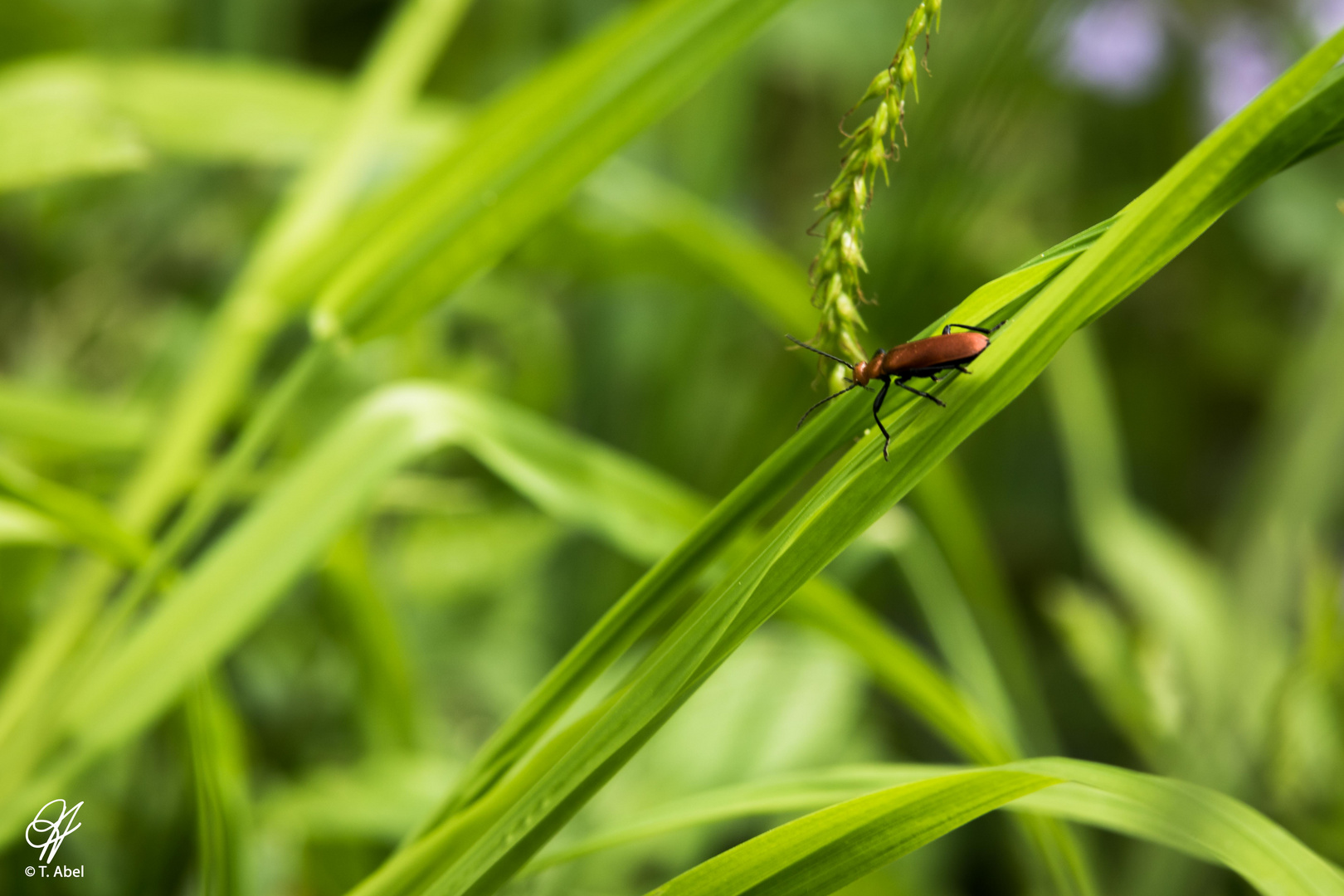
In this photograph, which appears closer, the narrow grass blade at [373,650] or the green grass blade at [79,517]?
the green grass blade at [79,517]

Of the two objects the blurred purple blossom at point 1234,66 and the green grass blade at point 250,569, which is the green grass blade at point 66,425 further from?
the blurred purple blossom at point 1234,66

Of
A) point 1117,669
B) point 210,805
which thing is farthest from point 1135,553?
point 210,805

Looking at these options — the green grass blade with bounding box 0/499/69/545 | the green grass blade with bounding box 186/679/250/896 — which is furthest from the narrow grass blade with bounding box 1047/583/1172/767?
the green grass blade with bounding box 0/499/69/545

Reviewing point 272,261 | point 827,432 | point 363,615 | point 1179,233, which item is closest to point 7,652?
point 363,615

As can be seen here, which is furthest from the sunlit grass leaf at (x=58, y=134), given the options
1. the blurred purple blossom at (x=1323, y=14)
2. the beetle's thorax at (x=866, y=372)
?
the blurred purple blossom at (x=1323, y=14)

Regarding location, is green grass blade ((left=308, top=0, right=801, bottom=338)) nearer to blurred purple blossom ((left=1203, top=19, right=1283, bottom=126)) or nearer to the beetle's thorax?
the beetle's thorax

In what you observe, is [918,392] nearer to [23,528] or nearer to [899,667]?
[899,667]
